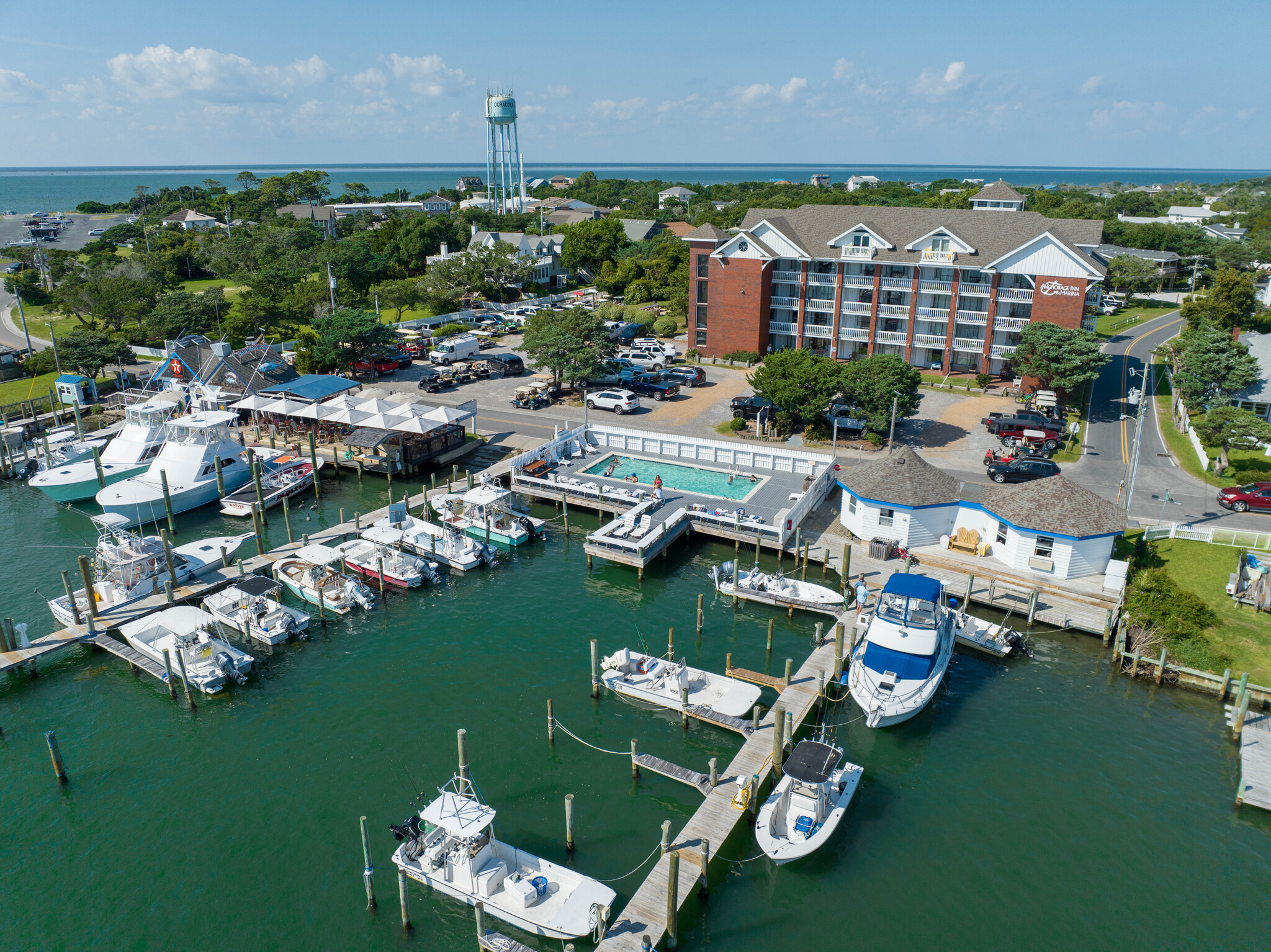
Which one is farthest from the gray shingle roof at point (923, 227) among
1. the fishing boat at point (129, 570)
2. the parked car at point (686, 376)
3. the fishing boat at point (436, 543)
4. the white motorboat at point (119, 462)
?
the fishing boat at point (129, 570)

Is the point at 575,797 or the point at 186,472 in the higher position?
the point at 186,472

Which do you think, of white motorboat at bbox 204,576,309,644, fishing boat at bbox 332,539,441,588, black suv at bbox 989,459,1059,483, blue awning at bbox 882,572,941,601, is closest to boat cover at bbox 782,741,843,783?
blue awning at bbox 882,572,941,601

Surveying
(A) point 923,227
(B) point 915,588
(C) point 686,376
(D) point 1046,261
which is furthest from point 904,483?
(A) point 923,227

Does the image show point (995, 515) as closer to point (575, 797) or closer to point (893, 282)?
point (575, 797)

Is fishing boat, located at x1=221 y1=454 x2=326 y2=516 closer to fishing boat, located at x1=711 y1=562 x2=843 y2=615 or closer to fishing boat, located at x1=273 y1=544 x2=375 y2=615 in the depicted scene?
fishing boat, located at x1=273 y1=544 x2=375 y2=615

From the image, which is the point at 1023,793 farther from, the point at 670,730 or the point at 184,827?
the point at 184,827

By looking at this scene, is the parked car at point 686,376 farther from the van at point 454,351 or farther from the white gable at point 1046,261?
the white gable at point 1046,261

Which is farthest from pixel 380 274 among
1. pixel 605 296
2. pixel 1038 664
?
pixel 1038 664
